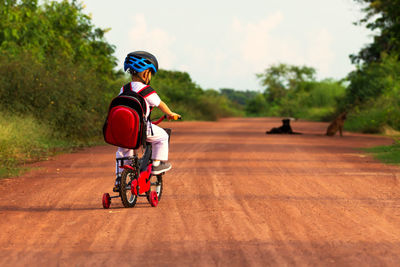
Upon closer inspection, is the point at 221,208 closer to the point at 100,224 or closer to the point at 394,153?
the point at 100,224

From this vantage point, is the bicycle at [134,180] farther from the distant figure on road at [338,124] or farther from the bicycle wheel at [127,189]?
the distant figure on road at [338,124]

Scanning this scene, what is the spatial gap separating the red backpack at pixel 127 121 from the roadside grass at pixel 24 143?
4369 mm

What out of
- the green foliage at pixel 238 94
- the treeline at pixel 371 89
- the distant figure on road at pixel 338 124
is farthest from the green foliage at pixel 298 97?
the green foliage at pixel 238 94

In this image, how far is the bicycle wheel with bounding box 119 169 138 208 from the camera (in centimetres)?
719

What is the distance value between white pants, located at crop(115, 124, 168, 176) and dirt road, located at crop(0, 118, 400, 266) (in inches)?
25.1

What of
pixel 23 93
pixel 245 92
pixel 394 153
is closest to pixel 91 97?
pixel 23 93

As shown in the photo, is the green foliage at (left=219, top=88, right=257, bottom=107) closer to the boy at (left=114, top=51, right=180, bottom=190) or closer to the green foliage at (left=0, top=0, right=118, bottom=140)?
the green foliage at (left=0, top=0, right=118, bottom=140)

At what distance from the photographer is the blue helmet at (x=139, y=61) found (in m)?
7.34

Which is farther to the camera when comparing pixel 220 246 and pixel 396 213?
pixel 396 213

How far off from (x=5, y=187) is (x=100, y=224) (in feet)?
11.5

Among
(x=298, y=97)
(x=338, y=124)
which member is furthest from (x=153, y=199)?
(x=298, y=97)

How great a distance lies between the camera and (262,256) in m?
5.23

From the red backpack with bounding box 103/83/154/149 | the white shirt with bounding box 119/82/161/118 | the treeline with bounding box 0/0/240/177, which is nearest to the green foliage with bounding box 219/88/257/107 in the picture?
the treeline with bounding box 0/0/240/177

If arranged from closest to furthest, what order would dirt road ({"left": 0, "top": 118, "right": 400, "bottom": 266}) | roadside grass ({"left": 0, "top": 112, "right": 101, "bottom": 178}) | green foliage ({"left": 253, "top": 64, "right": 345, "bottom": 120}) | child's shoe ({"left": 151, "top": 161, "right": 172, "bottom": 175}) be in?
dirt road ({"left": 0, "top": 118, "right": 400, "bottom": 266}), child's shoe ({"left": 151, "top": 161, "right": 172, "bottom": 175}), roadside grass ({"left": 0, "top": 112, "right": 101, "bottom": 178}), green foliage ({"left": 253, "top": 64, "right": 345, "bottom": 120})
